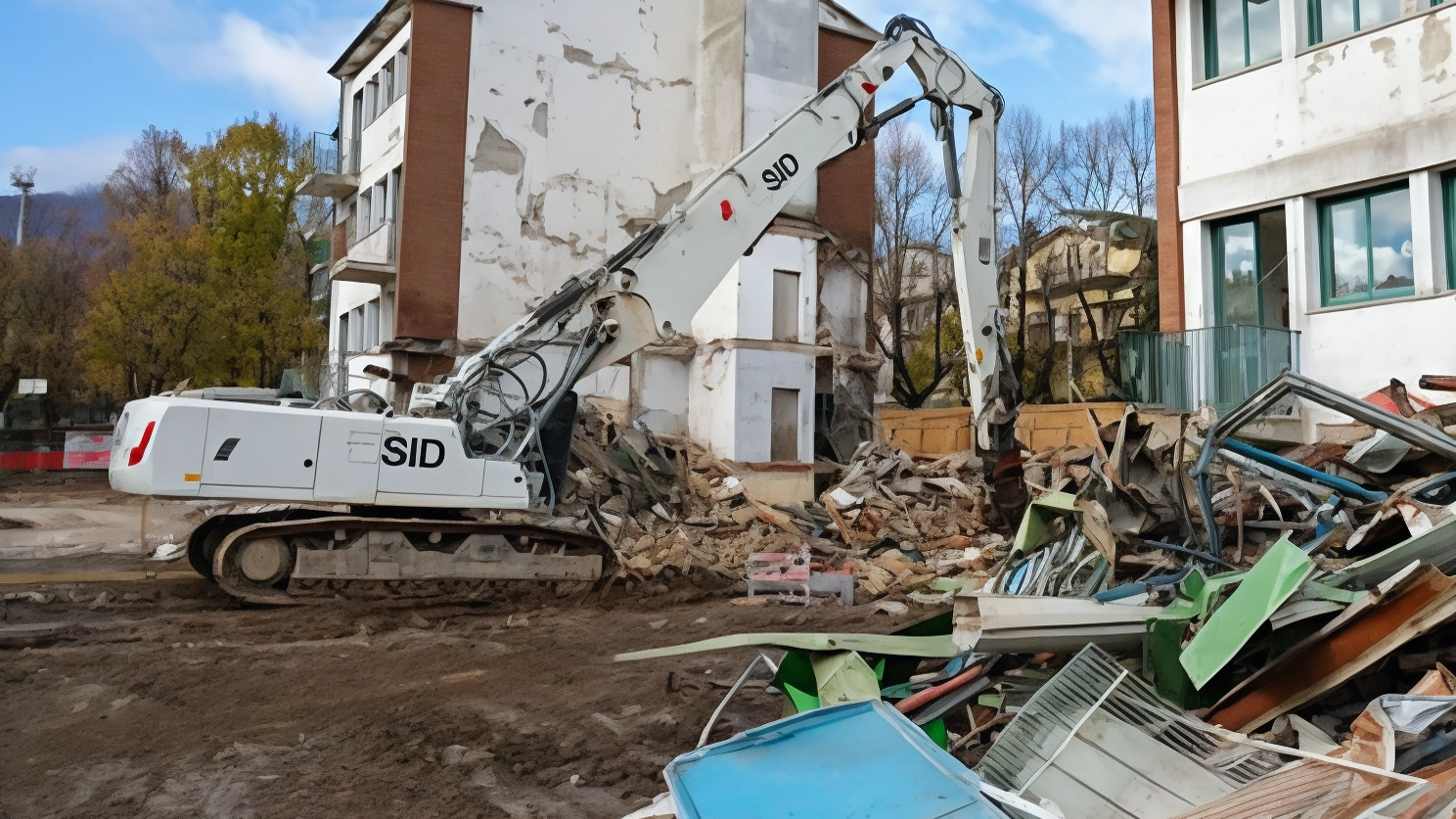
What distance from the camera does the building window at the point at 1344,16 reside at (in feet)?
42.9

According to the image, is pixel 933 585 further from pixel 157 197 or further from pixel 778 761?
pixel 157 197

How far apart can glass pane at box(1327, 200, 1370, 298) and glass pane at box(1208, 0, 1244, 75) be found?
2686mm

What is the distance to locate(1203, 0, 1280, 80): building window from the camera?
1438 cm

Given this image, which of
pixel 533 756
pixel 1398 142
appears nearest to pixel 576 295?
pixel 533 756

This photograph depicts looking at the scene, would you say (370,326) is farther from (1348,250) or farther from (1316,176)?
(1348,250)

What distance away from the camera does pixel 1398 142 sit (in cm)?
1276

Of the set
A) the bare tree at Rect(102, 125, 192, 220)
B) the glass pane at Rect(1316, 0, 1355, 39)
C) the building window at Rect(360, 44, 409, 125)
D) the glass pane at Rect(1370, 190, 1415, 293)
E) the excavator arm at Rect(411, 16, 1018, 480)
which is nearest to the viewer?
the excavator arm at Rect(411, 16, 1018, 480)

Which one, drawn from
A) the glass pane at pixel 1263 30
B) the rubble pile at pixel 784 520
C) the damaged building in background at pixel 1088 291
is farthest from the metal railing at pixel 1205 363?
the damaged building in background at pixel 1088 291

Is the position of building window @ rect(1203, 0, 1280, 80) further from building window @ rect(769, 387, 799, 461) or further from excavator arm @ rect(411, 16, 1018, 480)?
building window @ rect(769, 387, 799, 461)

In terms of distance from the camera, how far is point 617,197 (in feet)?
74.3

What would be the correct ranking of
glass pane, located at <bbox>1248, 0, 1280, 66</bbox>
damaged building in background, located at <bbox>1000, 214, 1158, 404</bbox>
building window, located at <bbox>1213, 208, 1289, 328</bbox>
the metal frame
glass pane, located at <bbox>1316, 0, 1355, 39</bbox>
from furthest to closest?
damaged building in background, located at <bbox>1000, 214, 1158, 404</bbox>, building window, located at <bbox>1213, 208, 1289, 328</bbox>, glass pane, located at <bbox>1248, 0, 1280, 66</bbox>, glass pane, located at <bbox>1316, 0, 1355, 39</bbox>, the metal frame

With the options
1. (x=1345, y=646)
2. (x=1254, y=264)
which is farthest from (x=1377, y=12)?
(x=1345, y=646)

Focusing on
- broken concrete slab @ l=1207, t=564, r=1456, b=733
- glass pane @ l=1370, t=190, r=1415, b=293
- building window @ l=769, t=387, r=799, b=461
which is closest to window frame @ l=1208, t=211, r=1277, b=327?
glass pane @ l=1370, t=190, r=1415, b=293

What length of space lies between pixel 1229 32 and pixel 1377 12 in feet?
7.04
